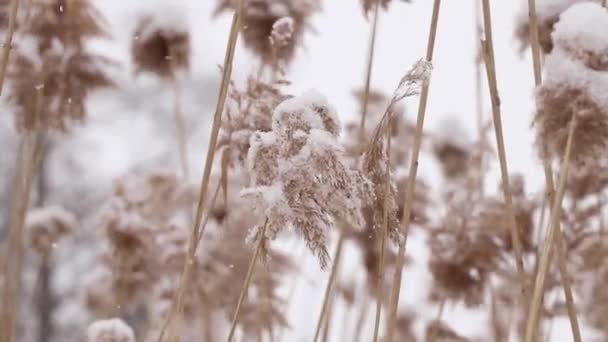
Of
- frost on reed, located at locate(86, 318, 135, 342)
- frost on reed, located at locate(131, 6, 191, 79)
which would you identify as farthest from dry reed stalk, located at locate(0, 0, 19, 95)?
frost on reed, located at locate(131, 6, 191, 79)

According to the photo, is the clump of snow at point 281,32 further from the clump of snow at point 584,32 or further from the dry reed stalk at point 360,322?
the dry reed stalk at point 360,322

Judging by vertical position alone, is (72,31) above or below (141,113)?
below

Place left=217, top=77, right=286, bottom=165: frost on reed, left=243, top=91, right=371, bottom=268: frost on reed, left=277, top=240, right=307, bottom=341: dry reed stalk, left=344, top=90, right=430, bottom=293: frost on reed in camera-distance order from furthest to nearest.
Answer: left=277, top=240, right=307, bottom=341: dry reed stalk < left=217, top=77, right=286, bottom=165: frost on reed < left=344, top=90, right=430, bottom=293: frost on reed < left=243, top=91, right=371, bottom=268: frost on reed

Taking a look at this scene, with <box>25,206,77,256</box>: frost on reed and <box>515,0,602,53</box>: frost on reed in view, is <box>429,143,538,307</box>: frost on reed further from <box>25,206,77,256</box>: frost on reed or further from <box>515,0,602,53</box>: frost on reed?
<box>25,206,77,256</box>: frost on reed

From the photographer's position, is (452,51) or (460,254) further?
(452,51)

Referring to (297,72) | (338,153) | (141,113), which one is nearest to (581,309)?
(297,72)

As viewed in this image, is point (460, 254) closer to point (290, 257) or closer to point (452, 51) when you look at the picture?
point (290, 257)

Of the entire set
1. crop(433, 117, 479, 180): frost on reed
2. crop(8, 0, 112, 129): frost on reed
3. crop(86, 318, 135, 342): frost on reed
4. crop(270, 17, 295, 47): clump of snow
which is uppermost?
crop(433, 117, 479, 180): frost on reed
